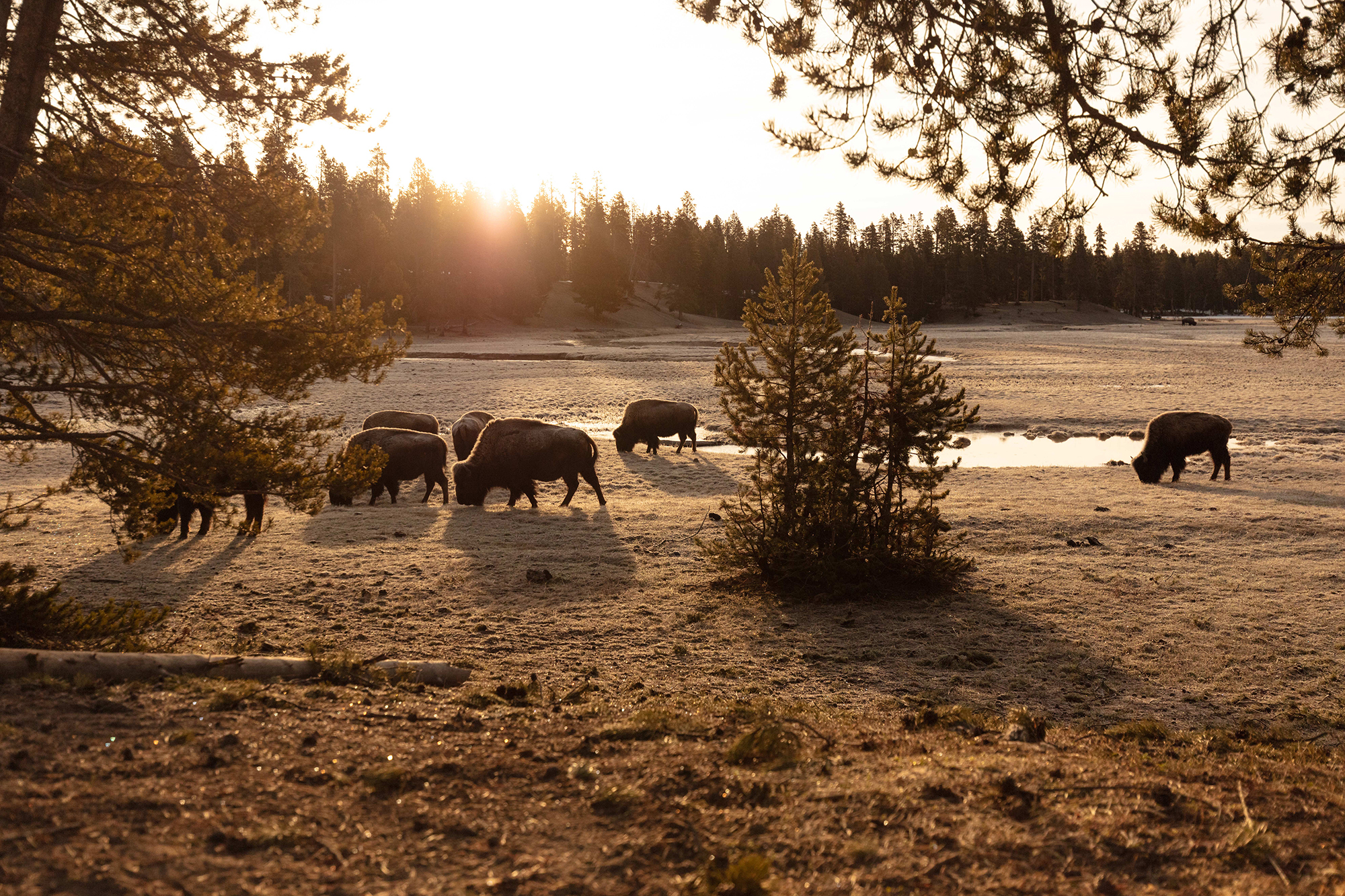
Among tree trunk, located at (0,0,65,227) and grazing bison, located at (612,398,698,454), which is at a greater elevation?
tree trunk, located at (0,0,65,227)

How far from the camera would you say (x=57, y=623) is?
266 inches

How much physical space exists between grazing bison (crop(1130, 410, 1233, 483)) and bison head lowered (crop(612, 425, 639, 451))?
11625 mm

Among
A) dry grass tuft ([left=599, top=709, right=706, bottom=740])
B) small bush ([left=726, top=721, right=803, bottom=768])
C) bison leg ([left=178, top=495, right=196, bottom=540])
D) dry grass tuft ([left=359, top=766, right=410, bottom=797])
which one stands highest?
dry grass tuft ([left=359, top=766, right=410, bottom=797])

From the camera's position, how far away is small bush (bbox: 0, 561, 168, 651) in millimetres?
6504

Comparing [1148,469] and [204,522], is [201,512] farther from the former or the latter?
[1148,469]

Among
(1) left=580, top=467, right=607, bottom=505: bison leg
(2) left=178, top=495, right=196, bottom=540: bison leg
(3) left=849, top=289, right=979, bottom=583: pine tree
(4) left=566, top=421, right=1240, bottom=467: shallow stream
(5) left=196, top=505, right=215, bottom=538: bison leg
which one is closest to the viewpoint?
(3) left=849, top=289, right=979, bottom=583: pine tree

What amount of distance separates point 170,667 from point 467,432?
14.7m

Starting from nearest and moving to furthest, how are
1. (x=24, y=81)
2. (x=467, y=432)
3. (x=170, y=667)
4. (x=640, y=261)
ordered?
1. (x=170, y=667)
2. (x=24, y=81)
3. (x=467, y=432)
4. (x=640, y=261)

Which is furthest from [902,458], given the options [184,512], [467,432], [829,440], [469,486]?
[467,432]

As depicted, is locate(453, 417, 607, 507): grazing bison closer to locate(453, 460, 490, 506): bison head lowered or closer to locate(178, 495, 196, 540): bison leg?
locate(453, 460, 490, 506): bison head lowered

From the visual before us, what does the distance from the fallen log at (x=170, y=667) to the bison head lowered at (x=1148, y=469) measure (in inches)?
654

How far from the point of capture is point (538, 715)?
5.41 meters

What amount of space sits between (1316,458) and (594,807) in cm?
2274

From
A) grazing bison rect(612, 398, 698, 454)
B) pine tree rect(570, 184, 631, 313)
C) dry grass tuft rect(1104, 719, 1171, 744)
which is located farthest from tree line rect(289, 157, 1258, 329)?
dry grass tuft rect(1104, 719, 1171, 744)
